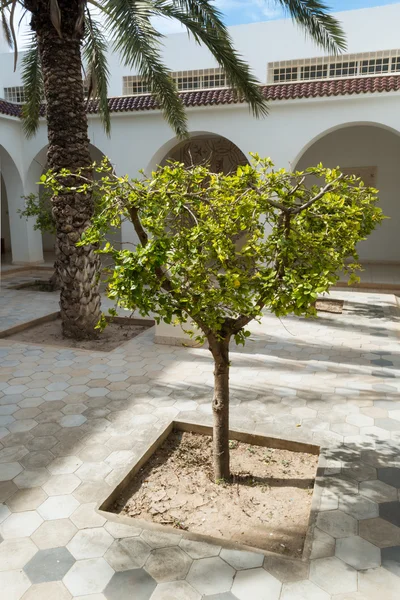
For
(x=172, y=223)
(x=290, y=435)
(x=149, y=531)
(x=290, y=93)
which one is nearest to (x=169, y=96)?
(x=290, y=93)

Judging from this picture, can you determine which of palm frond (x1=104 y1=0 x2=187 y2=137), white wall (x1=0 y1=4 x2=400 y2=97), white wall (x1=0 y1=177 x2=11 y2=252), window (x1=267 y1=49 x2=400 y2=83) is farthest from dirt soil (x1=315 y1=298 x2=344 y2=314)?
white wall (x1=0 y1=177 x2=11 y2=252)

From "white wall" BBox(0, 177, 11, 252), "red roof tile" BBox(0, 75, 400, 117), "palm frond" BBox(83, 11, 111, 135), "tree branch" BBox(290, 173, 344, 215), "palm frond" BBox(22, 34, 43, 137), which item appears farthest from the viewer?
"white wall" BBox(0, 177, 11, 252)

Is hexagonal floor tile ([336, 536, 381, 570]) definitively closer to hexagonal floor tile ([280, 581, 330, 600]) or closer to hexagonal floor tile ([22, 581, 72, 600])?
hexagonal floor tile ([280, 581, 330, 600])

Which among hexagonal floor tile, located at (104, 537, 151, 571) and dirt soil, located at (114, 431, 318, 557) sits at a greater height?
hexagonal floor tile, located at (104, 537, 151, 571)

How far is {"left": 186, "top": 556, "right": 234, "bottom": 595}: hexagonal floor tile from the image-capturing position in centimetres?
253

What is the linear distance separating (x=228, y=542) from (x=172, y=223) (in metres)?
2.05

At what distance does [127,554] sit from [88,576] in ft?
0.81

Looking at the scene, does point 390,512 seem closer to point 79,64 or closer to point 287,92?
point 79,64

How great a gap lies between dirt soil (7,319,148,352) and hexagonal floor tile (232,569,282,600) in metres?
4.60

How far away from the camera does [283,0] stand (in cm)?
685

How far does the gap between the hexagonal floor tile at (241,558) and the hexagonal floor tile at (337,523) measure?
1.66 feet

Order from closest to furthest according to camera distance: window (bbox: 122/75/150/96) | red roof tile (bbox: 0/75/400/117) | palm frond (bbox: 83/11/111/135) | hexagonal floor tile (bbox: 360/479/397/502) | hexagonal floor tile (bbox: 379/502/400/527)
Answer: hexagonal floor tile (bbox: 379/502/400/527) < hexagonal floor tile (bbox: 360/479/397/502) < palm frond (bbox: 83/11/111/135) < red roof tile (bbox: 0/75/400/117) < window (bbox: 122/75/150/96)

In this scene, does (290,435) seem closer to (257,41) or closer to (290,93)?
(290,93)

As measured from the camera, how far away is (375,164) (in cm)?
1533
